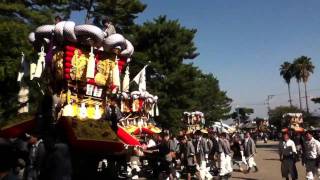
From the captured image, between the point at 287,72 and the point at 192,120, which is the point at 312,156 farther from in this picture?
the point at 287,72

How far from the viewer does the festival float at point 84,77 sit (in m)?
11.2

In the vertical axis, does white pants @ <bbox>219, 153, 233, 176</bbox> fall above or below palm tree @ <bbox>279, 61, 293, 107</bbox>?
below

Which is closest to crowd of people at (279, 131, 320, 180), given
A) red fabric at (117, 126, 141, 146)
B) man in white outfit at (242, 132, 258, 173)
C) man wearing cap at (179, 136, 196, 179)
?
man wearing cap at (179, 136, 196, 179)

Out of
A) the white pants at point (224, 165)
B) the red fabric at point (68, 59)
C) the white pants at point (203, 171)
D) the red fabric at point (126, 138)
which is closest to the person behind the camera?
the red fabric at point (68, 59)

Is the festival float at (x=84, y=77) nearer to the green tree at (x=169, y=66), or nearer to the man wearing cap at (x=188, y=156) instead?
the man wearing cap at (x=188, y=156)

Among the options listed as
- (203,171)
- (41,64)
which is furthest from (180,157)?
(41,64)

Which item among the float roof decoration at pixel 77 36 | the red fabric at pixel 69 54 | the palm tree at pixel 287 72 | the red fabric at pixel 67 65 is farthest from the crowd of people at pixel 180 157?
the palm tree at pixel 287 72

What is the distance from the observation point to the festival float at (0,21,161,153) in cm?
1125

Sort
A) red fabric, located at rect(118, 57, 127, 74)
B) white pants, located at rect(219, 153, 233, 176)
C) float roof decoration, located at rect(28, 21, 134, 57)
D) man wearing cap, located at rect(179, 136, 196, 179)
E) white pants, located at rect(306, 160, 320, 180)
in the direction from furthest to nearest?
white pants, located at rect(219, 153, 233, 176)
man wearing cap, located at rect(179, 136, 196, 179)
white pants, located at rect(306, 160, 320, 180)
red fabric, located at rect(118, 57, 127, 74)
float roof decoration, located at rect(28, 21, 134, 57)

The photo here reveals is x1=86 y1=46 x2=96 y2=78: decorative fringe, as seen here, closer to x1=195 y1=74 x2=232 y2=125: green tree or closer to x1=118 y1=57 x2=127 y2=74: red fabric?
x1=118 y1=57 x2=127 y2=74: red fabric

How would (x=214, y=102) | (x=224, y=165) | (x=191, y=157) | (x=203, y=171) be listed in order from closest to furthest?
1. (x=191, y=157)
2. (x=203, y=171)
3. (x=224, y=165)
4. (x=214, y=102)

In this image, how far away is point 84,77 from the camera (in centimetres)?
1236

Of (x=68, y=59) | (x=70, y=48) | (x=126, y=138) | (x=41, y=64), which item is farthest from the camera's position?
(x=126, y=138)

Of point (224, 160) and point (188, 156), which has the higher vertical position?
point (188, 156)
